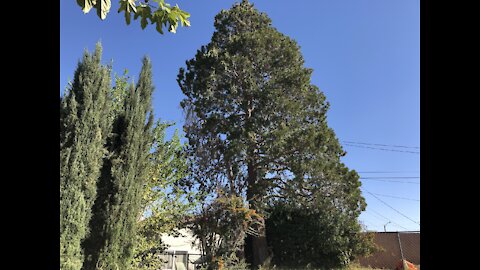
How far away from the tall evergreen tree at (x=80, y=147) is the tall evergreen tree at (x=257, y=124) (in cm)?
697

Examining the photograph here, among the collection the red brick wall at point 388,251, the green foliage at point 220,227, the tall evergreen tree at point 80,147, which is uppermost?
the tall evergreen tree at point 80,147

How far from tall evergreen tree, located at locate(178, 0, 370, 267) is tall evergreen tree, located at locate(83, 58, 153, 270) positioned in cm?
585

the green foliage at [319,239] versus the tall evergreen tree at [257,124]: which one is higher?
the tall evergreen tree at [257,124]

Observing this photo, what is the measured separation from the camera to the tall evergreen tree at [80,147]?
5.41 metres

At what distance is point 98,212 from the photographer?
6320 millimetres

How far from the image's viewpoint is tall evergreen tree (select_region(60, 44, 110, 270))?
541 centimetres

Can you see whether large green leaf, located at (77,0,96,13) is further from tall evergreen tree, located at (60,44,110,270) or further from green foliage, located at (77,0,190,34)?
tall evergreen tree, located at (60,44,110,270)

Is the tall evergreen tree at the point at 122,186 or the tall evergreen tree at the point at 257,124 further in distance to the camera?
the tall evergreen tree at the point at 257,124

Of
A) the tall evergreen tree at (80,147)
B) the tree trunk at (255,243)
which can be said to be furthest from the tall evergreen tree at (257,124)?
the tall evergreen tree at (80,147)

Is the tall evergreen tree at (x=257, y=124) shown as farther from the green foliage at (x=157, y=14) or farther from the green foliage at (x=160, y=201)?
the green foliage at (x=157, y=14)

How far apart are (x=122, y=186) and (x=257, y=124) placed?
292 inches

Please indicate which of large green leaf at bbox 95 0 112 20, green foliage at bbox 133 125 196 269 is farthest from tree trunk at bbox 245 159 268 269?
large green leaf at bbox 95 0 112 20

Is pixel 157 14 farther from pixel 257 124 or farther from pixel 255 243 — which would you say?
pixel 255 243
